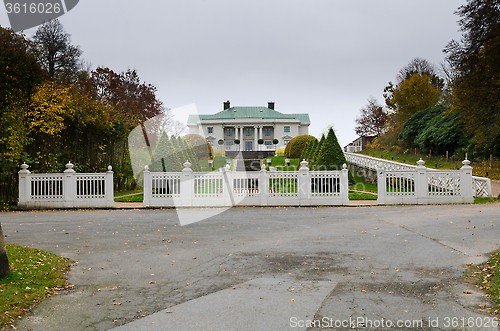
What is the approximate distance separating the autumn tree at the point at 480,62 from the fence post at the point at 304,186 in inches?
558

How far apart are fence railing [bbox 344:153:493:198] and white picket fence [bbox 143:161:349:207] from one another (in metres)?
4.81

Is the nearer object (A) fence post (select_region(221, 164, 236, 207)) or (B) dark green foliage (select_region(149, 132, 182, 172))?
(A) fence post (select_region(221, 164, 236, 207))

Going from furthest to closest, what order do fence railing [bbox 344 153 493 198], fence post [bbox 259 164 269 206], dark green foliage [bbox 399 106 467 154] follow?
dark green foliage [bbox 399 106 467 154] → fence railing [bbox 344 153 493 198] → fence post [bbox 259 164 269 206]

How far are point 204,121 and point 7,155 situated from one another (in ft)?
186

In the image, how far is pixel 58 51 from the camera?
108 ft

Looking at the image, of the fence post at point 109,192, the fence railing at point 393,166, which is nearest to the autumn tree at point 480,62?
the fence railing at point 393,166

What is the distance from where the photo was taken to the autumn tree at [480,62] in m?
21.4

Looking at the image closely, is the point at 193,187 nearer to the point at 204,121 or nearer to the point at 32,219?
the point at 32,219

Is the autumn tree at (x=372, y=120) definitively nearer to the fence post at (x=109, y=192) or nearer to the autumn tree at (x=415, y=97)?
the autumn tree at (x=415, y=97)

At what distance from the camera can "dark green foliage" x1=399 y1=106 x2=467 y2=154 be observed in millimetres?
30734

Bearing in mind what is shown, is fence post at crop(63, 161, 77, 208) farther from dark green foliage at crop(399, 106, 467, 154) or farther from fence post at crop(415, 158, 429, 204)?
dark green foliage at crop(399, 106, 467, 154)

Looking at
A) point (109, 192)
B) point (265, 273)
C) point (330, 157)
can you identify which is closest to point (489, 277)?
point (265, 273)

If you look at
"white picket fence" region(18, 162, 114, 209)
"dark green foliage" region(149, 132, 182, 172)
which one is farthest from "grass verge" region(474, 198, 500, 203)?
"white picket fence" region(18, 162, 114, 209)

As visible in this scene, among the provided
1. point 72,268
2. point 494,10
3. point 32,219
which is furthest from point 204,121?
point 72,268
